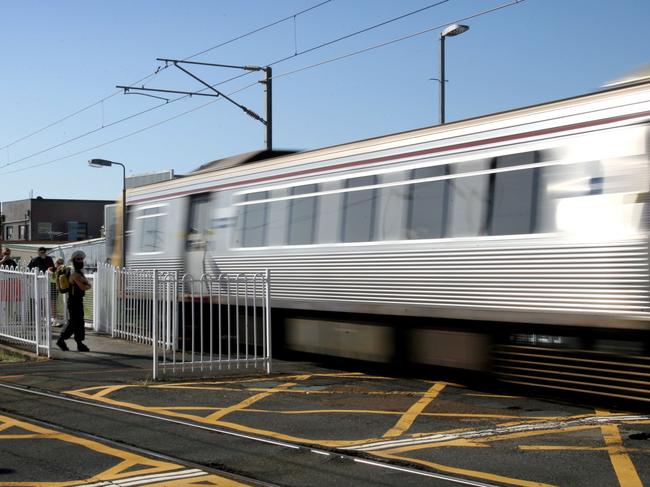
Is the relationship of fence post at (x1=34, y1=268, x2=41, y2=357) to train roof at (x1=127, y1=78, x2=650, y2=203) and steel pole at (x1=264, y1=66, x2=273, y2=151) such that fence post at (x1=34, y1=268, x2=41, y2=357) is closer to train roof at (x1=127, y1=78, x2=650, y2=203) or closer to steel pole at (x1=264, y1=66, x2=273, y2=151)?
train roof at (x1=127, y1=78, x2=650, y2=203)

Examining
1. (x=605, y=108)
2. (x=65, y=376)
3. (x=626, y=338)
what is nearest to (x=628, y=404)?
(x=626, y=338)

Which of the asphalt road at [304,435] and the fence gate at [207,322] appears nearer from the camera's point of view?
the asphalt road at [304,435]

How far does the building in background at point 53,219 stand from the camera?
68.7 m

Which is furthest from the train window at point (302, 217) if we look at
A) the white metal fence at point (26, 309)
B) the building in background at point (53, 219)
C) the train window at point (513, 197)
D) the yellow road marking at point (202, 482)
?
the building in background at point (53, 219)

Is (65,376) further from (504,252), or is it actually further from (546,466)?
(546,466)

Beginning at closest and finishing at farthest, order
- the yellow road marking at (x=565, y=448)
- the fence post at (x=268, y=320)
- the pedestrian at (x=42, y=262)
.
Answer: the yellow road marking at (x=565, y=448) → the fence post at (x=268, y=320) → the pedestrian at (x=42, y=262)

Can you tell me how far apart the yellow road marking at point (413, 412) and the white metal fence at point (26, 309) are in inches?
239

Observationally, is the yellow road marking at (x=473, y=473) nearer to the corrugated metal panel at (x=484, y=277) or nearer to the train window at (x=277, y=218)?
the corrugated metal panel at (x=484, y=277)

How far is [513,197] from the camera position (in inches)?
403

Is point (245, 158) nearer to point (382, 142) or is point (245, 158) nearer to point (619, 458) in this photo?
point (382, 142)

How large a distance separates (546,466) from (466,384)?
4.74 metres

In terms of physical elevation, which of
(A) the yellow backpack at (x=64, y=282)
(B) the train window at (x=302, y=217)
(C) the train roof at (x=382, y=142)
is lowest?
(A) the yellow backpack at (x=64, y=282)

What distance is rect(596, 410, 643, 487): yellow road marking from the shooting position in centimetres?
631

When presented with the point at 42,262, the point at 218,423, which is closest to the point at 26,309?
the point at 42,262
